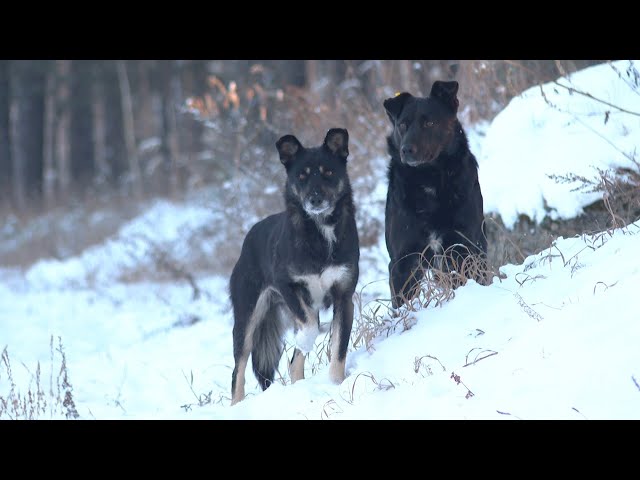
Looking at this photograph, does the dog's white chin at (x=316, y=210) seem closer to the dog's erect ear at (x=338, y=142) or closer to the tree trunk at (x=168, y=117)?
the dog's erect ear at (x=338, y=142)

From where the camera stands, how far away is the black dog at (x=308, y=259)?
5812 millimetres

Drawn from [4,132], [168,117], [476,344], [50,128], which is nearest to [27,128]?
[50,128]


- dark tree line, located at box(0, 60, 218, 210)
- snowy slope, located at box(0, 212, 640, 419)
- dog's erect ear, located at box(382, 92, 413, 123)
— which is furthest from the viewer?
dark tree line, located at box(0, 60, 218, 210)

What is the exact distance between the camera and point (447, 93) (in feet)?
21.1

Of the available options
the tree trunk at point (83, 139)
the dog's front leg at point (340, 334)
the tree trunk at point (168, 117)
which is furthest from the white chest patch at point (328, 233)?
the tree trunk at point (83, 139)

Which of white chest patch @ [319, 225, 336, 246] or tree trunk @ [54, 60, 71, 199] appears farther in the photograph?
tree trunk @ [54, 60, 71, 199]

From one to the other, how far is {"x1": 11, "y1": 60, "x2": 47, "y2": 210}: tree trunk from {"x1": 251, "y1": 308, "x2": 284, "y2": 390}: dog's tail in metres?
23.9

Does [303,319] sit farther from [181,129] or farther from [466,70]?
[181,129]

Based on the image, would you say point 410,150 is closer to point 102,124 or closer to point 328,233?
point 328,233

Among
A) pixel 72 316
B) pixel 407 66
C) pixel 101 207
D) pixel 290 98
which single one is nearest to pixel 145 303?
pixel 72 316

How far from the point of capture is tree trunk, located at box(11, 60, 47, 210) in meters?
30.2

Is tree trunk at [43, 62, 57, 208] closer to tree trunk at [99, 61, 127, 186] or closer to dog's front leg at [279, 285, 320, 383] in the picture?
tree trunk at [99, 61, 127, 186]

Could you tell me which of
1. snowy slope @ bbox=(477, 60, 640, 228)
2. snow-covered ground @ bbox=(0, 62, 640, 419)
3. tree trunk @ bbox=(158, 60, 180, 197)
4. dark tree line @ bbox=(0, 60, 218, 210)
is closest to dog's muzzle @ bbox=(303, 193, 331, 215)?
snow-covered ground @ bbox=(0, 62, 640, 419)
